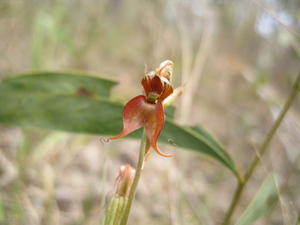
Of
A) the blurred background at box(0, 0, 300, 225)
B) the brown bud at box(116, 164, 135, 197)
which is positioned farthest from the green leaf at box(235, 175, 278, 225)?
the brown bud at box(116, 164, 135, 197)

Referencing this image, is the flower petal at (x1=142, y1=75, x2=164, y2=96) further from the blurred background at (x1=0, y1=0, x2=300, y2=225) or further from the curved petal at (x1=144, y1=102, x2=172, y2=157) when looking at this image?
the blurred background at (x1=0, y1=0, x2=300, y2=225)

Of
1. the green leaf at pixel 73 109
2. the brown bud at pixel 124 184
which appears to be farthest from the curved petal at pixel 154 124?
the green leaf at pixel 73 109

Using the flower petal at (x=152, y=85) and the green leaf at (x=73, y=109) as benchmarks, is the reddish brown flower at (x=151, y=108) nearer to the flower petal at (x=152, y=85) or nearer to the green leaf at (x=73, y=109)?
the flower petal at (x=152, y=85)

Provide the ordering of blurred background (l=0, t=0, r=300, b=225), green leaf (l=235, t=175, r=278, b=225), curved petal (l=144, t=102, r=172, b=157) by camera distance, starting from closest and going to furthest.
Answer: curved petal (l=144, t=102, r=172, b=157), green leaf (l=235, t=175, r=278, b=225), blurred background (l=0, t=0, r=300, b=225)

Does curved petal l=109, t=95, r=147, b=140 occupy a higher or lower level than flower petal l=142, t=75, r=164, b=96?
lower

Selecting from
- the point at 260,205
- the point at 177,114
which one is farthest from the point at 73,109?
the point at 177,114

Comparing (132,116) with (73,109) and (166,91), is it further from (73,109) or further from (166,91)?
(73,109)
